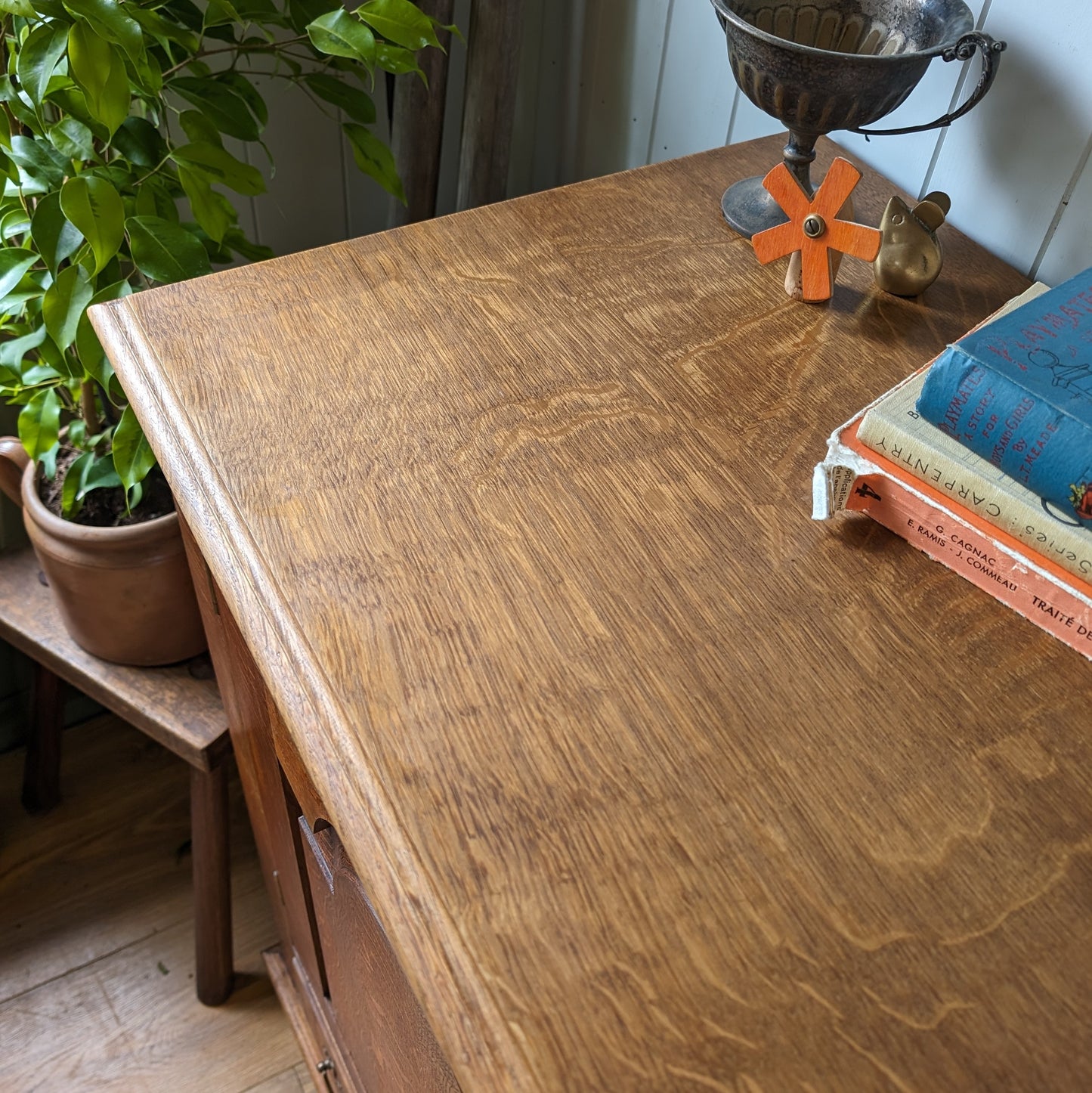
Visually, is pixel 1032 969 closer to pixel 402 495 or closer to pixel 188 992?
pixel 402 495

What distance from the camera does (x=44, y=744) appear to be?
4.48 feet

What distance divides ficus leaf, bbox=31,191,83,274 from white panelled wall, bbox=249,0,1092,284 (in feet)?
1.75

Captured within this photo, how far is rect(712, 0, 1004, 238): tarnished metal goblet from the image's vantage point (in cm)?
70

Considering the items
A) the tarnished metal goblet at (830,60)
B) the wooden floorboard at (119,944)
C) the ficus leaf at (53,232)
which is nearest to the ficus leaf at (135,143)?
the ficus leaf at (53,232)

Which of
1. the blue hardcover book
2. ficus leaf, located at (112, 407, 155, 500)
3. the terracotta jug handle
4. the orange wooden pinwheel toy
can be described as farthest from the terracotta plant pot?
the blue hardcover book

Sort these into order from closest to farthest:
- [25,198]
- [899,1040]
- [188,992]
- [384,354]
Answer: [899,1040] < [384,354] < [25,198] < [188,992]

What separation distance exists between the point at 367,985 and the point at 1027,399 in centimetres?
57

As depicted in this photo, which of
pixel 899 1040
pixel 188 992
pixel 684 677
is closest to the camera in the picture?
pixel 899 1040

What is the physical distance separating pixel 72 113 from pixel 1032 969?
31.7 inches

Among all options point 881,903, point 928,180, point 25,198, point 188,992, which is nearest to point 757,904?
point 881,903

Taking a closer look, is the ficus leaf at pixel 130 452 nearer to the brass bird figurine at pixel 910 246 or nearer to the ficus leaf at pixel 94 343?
the ficus leaf at pixel 94 343

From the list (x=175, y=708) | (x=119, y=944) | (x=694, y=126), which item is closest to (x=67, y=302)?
(x=175, y=708)

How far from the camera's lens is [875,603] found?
582 mm

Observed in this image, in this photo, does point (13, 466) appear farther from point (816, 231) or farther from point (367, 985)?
point (816, 231)
